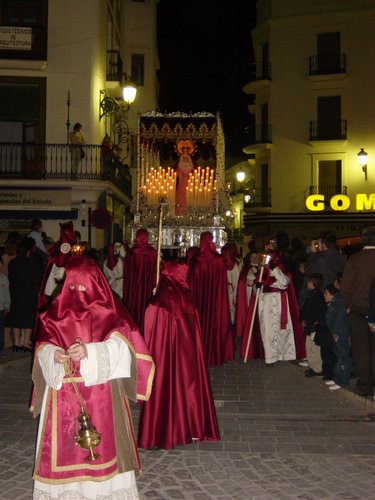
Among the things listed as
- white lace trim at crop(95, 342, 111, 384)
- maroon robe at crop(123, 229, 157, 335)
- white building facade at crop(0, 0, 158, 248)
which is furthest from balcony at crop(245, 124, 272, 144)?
white lace trim at crop(95, 342, 111, 384)

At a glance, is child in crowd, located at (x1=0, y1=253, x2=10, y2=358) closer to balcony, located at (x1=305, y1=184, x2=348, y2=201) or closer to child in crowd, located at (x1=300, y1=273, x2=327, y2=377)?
child in crowd, located at (x1=300, y1=273, x2=327, y2=377)

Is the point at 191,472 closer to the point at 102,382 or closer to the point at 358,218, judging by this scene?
the point at 102,382

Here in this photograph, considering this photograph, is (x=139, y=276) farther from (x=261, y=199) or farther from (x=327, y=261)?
(x=261, y=199)

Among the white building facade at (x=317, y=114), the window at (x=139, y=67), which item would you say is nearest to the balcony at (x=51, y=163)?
the white building facade at (x=317, y=114)

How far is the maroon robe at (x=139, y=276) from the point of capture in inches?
469

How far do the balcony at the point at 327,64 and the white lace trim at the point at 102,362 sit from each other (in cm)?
2920

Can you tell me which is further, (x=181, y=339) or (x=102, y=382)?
(x=181, y=339)

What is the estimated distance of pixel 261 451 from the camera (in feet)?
20.4

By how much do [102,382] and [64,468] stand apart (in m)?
0.60

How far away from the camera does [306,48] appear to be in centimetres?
3116

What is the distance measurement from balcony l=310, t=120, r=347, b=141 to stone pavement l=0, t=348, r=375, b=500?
2329cm

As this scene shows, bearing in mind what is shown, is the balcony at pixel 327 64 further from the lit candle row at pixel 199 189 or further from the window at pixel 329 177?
the lit candle row at pixel 199 189

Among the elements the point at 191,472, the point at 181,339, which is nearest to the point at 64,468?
the point at 191,472

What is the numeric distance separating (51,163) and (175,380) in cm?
1594
